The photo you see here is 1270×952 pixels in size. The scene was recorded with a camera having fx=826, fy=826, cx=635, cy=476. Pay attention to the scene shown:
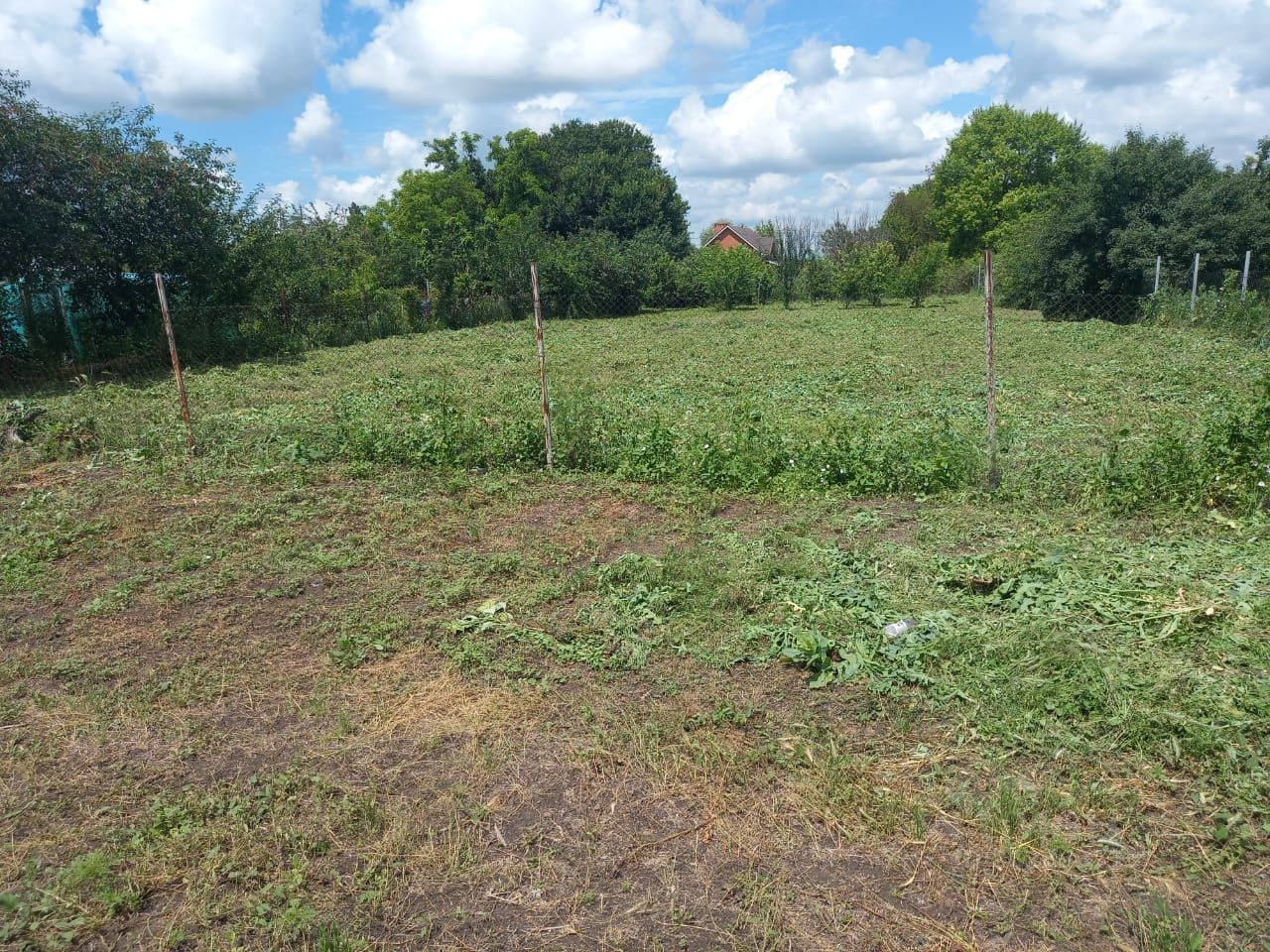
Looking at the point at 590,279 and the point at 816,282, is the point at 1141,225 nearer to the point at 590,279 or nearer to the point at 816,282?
the point at 816,282

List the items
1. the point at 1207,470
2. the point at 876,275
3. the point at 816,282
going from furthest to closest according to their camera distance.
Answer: the point at 816,282
the point at 876,275
the point at 1207,470

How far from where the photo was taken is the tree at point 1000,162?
1799 inches

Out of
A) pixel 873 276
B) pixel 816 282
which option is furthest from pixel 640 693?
pixel 816 282

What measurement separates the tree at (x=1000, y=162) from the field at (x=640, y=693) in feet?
142

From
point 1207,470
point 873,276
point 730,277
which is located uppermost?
point 730,277

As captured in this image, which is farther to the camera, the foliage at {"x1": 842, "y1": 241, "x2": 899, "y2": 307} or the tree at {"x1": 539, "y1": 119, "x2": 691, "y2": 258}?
the tree at {"x1": 539, "y1": 119, "x2": 691, "y2": 258}

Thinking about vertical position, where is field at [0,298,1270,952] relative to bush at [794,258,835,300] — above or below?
below

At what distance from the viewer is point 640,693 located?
12.8 feet

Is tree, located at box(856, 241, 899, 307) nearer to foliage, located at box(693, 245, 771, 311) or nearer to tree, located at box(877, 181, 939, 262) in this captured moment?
foliage, located at box(693, 245, 771, 311)

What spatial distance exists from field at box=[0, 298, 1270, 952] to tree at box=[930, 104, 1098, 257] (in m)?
43.4

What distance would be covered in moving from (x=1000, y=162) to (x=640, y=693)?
164 feet

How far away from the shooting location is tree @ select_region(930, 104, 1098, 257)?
45.7 meters

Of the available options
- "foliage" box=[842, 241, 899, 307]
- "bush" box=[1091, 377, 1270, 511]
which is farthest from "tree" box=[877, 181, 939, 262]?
"bush" box=[1091, 377, 1270, 511]

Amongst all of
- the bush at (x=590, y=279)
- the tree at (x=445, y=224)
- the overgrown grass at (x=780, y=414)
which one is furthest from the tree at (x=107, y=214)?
the bush at (x=590, y=279)
